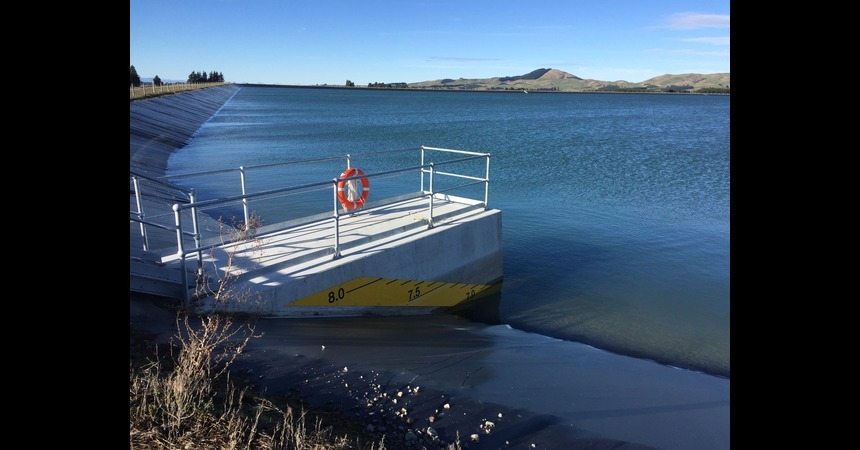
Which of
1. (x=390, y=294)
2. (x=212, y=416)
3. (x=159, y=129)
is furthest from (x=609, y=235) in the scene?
(x=159, y=129)

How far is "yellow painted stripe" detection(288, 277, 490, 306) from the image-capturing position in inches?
309

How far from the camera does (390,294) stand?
348 inches

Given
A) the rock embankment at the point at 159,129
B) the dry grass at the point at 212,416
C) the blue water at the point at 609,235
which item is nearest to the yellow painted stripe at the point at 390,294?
the blue water at the point at 609,235

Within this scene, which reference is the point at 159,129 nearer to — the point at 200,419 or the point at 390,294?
the point at 390,294

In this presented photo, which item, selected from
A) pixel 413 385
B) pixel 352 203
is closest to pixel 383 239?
pixel 352 203

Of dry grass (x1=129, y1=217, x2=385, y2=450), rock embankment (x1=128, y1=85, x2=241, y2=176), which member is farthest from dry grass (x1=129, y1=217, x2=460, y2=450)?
rock embankment (x1=128, y1=85, x2=241, y2=176)

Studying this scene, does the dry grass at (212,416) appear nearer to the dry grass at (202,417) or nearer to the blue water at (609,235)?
the dry grass at (202,417)

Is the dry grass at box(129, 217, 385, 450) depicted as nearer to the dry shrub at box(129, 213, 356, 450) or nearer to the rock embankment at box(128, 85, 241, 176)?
the dry shrub at box(129, 213, 356, 450)

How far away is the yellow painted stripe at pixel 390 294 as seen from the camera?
7.85 meters
